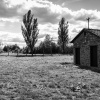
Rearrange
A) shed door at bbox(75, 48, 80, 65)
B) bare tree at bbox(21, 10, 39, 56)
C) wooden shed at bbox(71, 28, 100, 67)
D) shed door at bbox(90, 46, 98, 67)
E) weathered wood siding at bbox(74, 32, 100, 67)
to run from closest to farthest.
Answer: wooden shed at bbox(71, 28, 100, 67) < weathered wood siding at bbox(74, 32, 100, 67) < shed door at bbox(90, 46, 98, 67) < shed door at bbox(75, 48, 80, 65) < bare tree at bbox(21, 10, 39, 56)

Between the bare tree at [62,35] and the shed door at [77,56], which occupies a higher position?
the bare tree at [62,35]

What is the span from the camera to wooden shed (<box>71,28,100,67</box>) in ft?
45.5

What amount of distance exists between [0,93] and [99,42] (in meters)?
11.0

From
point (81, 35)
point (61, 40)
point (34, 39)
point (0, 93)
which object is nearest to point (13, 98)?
point (0, 93)

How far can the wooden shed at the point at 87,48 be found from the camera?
45.5ft

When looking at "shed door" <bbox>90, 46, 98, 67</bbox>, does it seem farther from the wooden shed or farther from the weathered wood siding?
the weathered wood siding

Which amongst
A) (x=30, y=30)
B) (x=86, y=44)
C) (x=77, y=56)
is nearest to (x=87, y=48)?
(x=86, y=44)

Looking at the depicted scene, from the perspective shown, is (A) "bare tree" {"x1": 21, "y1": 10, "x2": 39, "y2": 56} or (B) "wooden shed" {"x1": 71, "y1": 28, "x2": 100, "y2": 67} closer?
(B) "wooden shed" {"x1": 71, "y1": 28, "x2": 100, "y2": 67}

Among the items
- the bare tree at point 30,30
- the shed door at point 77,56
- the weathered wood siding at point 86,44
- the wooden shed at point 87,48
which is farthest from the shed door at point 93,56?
the bare tree at point 30,30

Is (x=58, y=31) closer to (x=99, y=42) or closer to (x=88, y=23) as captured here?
(x=88, y=23)

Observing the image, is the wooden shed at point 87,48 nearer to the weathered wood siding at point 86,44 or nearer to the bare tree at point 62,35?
the weathered wood siding at point 86,44

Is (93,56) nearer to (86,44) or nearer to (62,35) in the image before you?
(86,44)

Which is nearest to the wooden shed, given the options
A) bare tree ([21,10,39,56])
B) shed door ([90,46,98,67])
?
shed door ([90,46,98,67])

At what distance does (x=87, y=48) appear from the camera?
15305 millimetres
